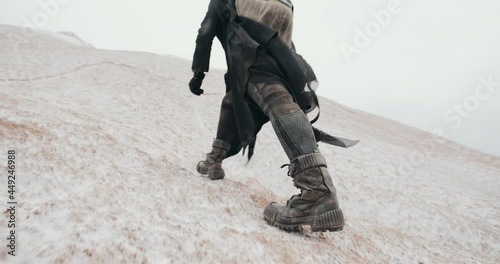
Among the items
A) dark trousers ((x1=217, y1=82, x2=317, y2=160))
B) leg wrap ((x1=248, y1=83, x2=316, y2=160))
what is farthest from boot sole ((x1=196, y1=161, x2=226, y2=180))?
leg wrap ((x1=248, y1=83, x2=316, y2=160))

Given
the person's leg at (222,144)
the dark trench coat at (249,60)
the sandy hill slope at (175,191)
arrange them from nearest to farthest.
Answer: the sandy hill slope at (175,191) → the dark trench coat at (249,60) → the person's leg at (222,144)

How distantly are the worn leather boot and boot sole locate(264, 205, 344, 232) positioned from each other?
1.08 m

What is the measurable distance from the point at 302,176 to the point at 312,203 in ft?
0.64

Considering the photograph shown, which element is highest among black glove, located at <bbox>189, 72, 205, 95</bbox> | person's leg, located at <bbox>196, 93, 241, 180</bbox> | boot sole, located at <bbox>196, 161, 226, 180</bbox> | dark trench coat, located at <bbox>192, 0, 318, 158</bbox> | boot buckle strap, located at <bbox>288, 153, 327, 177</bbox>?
dark trench coat, located at <bbox>192, 0, 318, 158</bbox>

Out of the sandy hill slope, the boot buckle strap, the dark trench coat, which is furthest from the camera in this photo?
the dark trench coat

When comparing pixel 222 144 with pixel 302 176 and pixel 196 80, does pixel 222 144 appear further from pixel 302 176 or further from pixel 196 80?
pixel 302 176

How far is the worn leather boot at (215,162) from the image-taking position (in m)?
3.38

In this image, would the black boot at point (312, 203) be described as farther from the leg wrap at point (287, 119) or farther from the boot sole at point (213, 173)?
the boot sole at point (213, 173)

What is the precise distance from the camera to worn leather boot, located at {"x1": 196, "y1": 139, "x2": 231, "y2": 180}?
3381mm

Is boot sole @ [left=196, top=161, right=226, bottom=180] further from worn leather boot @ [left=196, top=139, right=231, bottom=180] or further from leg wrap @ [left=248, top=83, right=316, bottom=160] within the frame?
leg wrap @ [left=248, top=83, right=316, bottom=160]

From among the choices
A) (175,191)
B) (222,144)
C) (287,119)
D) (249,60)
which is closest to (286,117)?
(287,119)

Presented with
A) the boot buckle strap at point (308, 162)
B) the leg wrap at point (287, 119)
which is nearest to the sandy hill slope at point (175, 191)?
the boot buckle strap at point (308, 162)

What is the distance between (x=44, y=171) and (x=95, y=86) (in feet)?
14.8

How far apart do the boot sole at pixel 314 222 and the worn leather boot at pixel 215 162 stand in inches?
42.6
